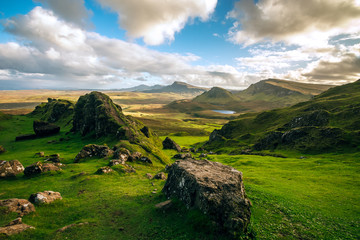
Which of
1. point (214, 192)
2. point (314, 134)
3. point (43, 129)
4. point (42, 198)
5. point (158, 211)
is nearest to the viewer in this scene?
point (214, 192)

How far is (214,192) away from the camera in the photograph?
64.1 feet

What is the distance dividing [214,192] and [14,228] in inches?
826

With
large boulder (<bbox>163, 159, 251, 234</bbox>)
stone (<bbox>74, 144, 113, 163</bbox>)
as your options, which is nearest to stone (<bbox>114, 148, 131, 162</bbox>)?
stone (<bbox>74, 144, 113, 163</bbox>)

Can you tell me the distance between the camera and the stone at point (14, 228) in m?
15.5

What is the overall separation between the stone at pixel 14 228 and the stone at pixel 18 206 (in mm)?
2162

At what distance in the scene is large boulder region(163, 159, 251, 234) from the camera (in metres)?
17.9

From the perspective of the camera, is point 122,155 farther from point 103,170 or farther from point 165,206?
point 165,206

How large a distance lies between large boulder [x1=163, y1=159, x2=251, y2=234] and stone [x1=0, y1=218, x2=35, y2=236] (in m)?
16.4

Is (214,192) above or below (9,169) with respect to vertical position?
above

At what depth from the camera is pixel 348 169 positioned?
39531 millimetres

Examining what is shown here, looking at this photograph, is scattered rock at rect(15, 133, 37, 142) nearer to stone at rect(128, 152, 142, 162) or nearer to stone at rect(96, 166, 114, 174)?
stone at rect(128, 152, 142, 162)

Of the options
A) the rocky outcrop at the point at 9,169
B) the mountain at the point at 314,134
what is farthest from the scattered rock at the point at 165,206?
the mountain at the point at 314,134

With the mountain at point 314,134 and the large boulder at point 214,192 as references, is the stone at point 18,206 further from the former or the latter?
the mountain at point 314,134

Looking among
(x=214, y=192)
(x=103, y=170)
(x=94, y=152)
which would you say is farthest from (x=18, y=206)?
(x=94, y=152)
